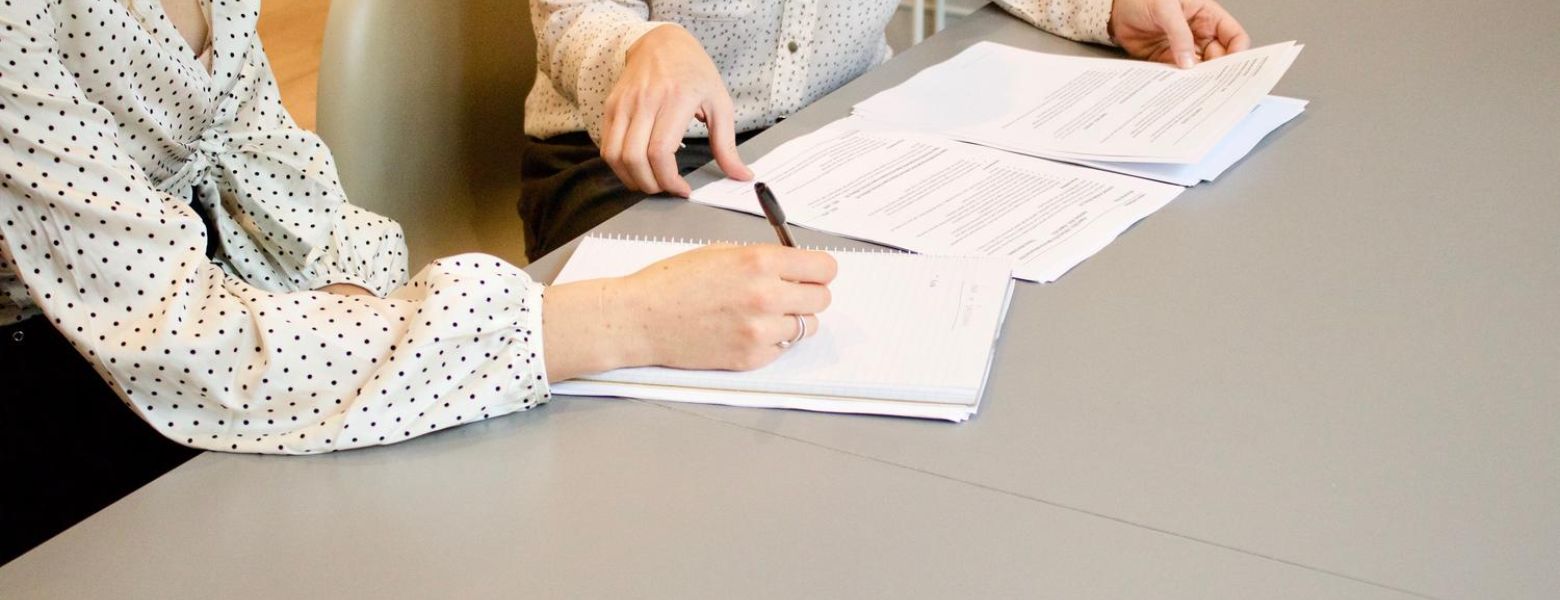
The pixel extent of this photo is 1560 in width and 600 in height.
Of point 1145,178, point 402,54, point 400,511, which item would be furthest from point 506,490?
point 402,54

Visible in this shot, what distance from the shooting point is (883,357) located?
81 cm

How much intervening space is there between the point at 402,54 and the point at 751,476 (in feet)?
2.53

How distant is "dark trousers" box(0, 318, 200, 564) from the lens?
96cm

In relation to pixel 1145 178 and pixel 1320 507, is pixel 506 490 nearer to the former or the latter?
pixel 1320 507

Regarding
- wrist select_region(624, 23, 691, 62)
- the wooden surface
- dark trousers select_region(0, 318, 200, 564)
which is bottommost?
the wooden surface

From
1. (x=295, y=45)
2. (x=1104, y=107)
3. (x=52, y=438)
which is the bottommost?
(x=295, y=45)

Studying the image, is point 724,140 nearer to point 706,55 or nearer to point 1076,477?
point 706,55

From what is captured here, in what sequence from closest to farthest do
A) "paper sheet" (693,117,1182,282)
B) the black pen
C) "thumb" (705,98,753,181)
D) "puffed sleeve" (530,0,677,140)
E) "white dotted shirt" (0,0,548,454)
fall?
"white dotted shirt" (0,0,548,454) < the black pen < "paper sheet" (693,117,1182,282) < "thumb" (705,98,753,181) < "puffed sleeve" (530,0,677,140)

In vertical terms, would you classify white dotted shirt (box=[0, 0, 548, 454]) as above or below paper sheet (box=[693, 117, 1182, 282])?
above

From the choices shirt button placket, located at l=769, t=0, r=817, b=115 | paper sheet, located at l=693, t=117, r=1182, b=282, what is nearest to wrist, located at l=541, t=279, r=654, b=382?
paper sheet, located at l=693, t=117, r=1182, b=282

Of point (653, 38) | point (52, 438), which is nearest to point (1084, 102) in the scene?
point (653, 38)

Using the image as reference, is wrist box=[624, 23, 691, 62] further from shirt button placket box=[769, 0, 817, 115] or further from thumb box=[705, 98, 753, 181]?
shirt button placket box=[769, 0, 817, 115]

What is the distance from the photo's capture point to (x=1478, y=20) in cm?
140

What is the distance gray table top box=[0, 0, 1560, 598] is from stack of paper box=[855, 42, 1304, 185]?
169 millimetres
